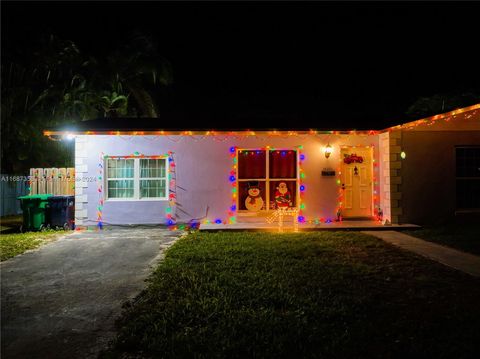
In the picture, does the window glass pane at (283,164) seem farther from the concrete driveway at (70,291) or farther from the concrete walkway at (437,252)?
the concrete driveway at (70,291)

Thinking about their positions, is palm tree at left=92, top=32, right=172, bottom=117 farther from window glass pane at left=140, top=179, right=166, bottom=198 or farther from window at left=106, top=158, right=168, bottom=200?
window glass pane at left=140, top=179, right=166, bottom=198

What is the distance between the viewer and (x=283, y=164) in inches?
450

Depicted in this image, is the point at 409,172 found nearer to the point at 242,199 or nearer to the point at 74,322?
the point at 242,199

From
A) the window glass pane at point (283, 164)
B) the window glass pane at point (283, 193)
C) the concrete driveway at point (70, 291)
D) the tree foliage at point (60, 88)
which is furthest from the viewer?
the tree foliage at point (60, 88)

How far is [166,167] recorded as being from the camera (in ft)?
36.6

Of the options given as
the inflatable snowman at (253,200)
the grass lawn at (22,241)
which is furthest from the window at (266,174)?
the grass lawn at (22,241)

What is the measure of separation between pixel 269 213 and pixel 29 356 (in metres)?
8.32

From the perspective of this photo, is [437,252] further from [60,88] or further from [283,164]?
[60,88]

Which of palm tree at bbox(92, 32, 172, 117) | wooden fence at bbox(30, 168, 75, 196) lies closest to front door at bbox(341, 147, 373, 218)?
wooden fence at bbox(30, 168, 75, 196)

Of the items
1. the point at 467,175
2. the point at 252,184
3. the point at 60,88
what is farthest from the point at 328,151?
the point at 60,88

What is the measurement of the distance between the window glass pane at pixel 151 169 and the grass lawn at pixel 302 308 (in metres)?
4.24

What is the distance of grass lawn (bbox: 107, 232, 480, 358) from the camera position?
144 inches

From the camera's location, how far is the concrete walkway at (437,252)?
6516 millimetres

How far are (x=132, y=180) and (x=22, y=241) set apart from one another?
125 inches
